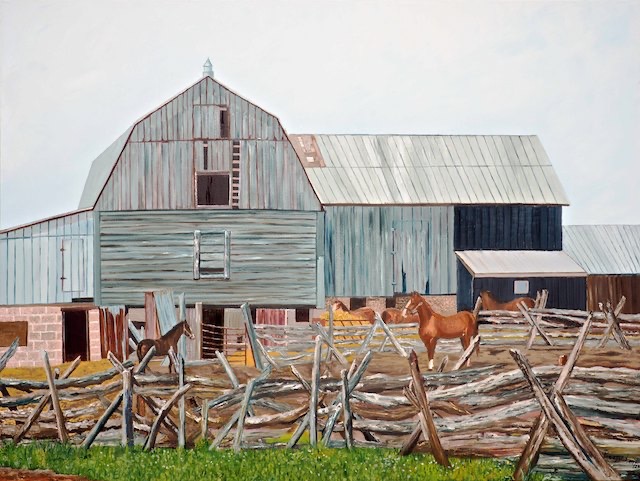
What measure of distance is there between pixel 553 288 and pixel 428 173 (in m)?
3.98

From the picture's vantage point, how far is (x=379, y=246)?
23.9 meters

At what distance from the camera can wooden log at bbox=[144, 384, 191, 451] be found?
12078 millimetres

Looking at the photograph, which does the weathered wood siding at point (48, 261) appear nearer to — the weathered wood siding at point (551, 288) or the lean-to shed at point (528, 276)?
the lean-to shed at point (528, 276)

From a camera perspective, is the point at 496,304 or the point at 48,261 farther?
the point at 496,304

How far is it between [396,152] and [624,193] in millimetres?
9558

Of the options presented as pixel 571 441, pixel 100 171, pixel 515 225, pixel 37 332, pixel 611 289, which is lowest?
pixel 571 441

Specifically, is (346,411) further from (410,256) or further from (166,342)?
(410,256)

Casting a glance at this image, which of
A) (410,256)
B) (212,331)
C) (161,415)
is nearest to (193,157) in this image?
(212,331)

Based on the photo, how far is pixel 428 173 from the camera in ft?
76.0

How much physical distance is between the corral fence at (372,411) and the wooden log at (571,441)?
0.04 feet

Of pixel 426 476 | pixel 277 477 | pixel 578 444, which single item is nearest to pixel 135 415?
pixel 277 477

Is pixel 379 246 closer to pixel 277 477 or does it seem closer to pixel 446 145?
pixel 446 145

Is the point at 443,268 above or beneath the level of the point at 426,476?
above

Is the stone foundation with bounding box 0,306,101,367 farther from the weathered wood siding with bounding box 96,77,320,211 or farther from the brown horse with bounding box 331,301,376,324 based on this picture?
the brown horse with bounding box 331,301,376,324
